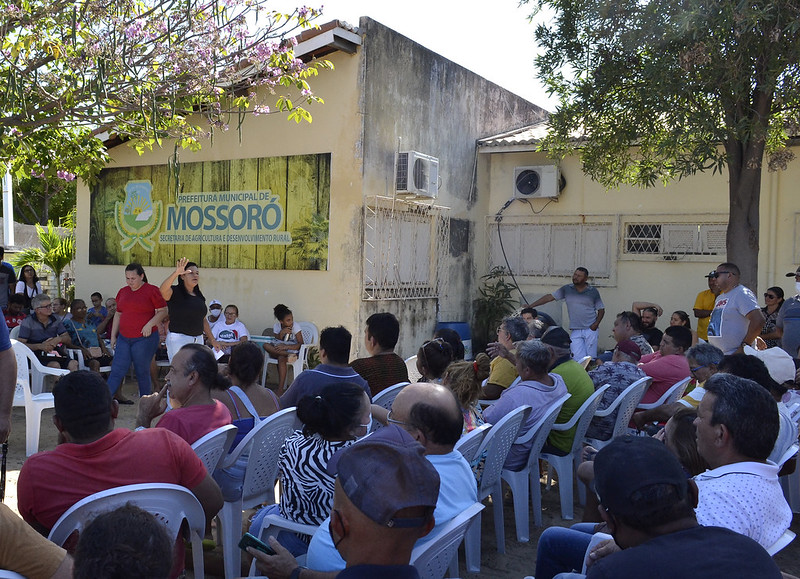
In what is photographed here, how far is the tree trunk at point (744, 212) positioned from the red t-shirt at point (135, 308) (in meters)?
6.28

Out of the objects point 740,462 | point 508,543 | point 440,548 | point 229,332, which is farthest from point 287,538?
point 229,332

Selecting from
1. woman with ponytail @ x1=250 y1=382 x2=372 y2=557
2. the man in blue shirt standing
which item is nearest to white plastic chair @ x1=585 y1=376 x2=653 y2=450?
woman with ponytail @ x1=250 y1=382 x2=372 y2=557

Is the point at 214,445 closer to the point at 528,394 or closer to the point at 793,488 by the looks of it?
the point at 528,394

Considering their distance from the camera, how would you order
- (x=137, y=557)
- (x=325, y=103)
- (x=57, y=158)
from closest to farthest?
1. (x=137, y=557)
2. (x=57, y=158)
3. (x=325, y=103)

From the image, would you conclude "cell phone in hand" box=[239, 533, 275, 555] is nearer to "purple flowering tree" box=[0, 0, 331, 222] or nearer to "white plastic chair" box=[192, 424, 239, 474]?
"white plastic chair" box=[192, 424, 239, 474]

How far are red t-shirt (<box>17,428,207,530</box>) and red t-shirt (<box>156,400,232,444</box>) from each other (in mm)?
747

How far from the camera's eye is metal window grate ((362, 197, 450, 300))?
9711 mm

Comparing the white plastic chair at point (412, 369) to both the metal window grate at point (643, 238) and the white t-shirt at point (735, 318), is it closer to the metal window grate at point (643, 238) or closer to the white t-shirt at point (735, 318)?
the white t-shirt at point (735, 318)

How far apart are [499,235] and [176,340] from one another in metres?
6.34

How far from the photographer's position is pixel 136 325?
23.0 ft

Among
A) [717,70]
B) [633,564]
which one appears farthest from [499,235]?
→ [633,564]

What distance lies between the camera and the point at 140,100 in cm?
650

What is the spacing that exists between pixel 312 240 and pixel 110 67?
3.87 meters

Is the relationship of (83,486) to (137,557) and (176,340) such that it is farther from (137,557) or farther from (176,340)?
(176,340)
